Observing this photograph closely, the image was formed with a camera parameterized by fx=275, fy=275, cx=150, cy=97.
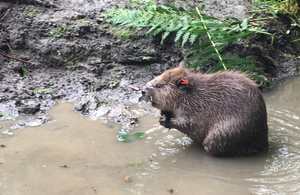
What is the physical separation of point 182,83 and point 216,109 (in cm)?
57

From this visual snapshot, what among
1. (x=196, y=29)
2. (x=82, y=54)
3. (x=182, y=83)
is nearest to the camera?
(x=182, y=83)

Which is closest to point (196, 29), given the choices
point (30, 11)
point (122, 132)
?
point (122, 132)

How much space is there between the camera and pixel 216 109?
3539mm

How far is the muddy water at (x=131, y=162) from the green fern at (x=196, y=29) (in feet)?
4.46

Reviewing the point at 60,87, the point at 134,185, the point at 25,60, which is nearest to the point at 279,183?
the point at 134,185

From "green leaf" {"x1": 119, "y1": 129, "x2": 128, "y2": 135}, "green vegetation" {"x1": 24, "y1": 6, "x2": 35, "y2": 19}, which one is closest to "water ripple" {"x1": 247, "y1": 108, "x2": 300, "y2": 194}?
"green leaf" {"x1": 119, "y1": 129, "x2": 128, "y2": 135}

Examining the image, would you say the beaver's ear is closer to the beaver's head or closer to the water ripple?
the beaver's head

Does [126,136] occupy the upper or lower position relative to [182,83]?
lower

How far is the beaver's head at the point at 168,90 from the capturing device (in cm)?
377

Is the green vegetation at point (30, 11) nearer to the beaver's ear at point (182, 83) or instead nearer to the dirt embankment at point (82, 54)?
the dirt embankment at point (82, 54)

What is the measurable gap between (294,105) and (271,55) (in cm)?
175

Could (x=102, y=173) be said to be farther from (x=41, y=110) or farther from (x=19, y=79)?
(x=19, y=79)

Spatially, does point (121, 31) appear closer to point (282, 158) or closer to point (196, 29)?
point (196, 29)

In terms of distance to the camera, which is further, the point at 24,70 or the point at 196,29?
the point at 24,70
